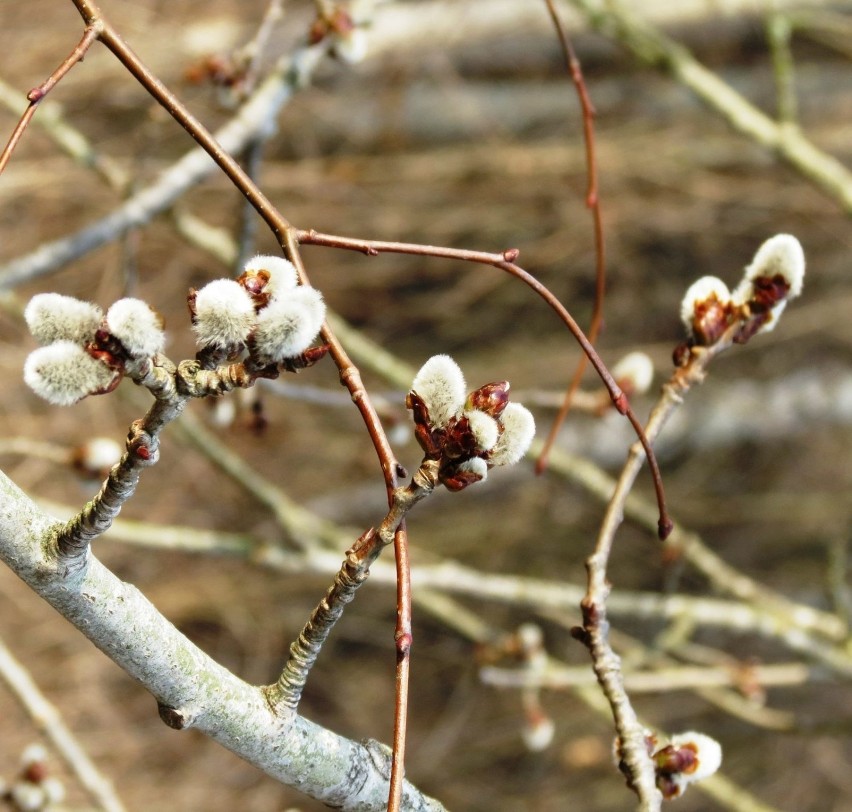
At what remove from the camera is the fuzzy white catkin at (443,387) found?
50 centimetres

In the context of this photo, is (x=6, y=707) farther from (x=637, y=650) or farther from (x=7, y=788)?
(x=637, y=650)

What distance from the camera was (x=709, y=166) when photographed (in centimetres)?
288

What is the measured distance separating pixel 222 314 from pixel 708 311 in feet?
1.46

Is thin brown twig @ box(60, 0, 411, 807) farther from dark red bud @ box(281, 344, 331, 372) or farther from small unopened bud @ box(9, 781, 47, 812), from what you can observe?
small unopened bud @ box(9, 781, 47, 812)

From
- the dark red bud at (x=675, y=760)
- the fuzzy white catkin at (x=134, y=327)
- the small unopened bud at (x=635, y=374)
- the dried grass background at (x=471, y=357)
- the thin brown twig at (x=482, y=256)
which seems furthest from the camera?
the dried grass background at (x=471, y=357)

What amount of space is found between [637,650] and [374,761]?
1.10 meters

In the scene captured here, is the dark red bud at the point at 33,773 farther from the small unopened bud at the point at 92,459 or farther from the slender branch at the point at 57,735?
the small unopened bud at the point at 92,459

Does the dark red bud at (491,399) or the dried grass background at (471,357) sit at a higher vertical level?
the dried grass background at (471,357)

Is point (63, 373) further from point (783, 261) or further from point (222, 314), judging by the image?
point (783, 261)

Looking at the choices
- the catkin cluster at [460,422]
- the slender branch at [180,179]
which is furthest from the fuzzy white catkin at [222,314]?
the slender branch at [180,179]

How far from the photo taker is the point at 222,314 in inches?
17.5

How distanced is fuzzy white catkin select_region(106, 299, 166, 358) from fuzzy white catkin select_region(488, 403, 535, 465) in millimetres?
192

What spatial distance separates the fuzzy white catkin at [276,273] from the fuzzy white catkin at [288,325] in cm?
2

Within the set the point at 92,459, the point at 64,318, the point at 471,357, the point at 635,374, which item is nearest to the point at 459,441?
the point at 64,318
